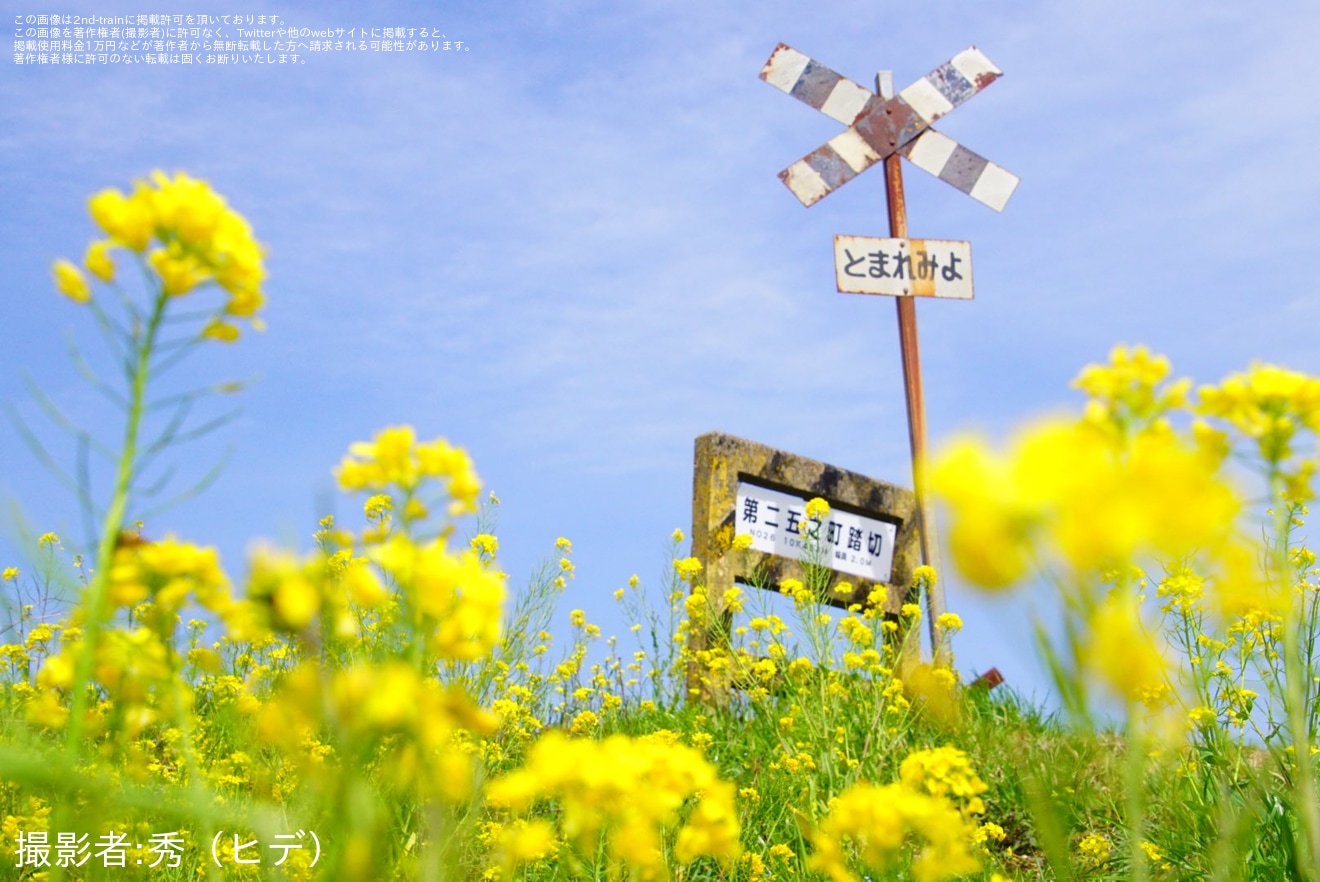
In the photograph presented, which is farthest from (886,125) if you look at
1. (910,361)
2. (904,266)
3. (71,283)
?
(71,283)

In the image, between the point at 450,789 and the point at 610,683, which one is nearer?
the point at 450,789

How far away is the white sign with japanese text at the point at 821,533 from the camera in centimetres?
600

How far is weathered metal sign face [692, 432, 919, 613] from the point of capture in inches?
227

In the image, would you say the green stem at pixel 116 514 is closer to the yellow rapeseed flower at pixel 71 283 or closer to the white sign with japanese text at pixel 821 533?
the yellow rapeseed flower at pixel 71 283

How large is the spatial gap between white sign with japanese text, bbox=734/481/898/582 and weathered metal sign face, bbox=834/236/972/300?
4.31ft

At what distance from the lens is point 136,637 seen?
45.7 inches

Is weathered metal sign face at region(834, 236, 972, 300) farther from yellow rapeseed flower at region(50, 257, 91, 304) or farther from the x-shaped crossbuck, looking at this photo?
yellow rapeseed flower at region(50, 257, 91, 304)

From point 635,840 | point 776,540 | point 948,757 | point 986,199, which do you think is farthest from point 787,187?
point 635,840

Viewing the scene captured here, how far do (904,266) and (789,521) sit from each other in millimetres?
1664

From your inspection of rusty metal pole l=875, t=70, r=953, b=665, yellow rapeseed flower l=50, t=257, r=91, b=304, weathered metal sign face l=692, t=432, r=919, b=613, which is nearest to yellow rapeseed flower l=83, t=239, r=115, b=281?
yellow rapeseed flower l=50, t=257, r=91, b=304

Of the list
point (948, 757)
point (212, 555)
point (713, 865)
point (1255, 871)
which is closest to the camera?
point (212, 555)

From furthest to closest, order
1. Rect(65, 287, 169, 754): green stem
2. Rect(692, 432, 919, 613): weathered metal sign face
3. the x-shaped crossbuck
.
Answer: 1. the x-shaped crossbuck
2. Rect(692, 432, 919, 613): weathered metal sign face
3. Rect(65, 287, 169, 754): green stem

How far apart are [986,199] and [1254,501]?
5419 millimetres

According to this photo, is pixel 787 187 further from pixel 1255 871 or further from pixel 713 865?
pixel 1255 871
